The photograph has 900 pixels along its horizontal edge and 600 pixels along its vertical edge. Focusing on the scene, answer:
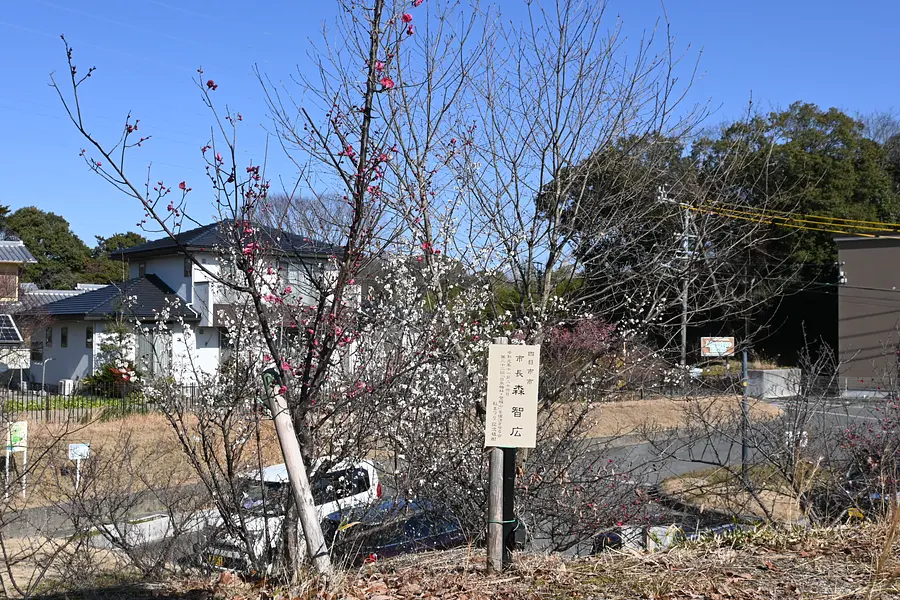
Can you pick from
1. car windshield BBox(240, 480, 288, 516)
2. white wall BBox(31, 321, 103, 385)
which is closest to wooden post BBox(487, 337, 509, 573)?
car windshield BBox(240, 480, 288, 516)

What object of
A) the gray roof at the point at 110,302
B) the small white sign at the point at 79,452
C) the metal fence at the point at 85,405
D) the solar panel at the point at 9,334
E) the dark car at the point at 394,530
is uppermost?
the gray roof at the point at 110,302

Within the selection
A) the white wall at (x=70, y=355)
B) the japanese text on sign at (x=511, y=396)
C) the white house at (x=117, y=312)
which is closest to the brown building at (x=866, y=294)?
the white house at (x=117, y=312)

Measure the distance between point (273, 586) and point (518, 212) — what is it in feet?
14.7

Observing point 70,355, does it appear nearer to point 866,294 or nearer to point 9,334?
point 9,334

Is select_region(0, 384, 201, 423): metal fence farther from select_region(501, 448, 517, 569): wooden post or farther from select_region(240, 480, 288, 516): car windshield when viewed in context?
select_region(501, 448, 517, 569): wooden post

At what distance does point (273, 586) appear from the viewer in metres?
4.41

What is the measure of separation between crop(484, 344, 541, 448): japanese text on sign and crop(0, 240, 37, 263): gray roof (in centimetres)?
3452

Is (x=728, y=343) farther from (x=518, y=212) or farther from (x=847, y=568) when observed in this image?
(x=847, y=568)

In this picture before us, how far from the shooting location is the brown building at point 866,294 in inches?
1148

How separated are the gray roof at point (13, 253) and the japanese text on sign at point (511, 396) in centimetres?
3452

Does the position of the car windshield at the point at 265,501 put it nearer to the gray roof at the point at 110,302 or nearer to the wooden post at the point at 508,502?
the wooden post at the point at 508,502

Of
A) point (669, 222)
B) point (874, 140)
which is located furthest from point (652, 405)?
point (874, 140)

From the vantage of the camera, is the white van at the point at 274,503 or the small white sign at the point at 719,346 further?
the small white sign at the point at 719,346

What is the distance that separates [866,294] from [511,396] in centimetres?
2943
